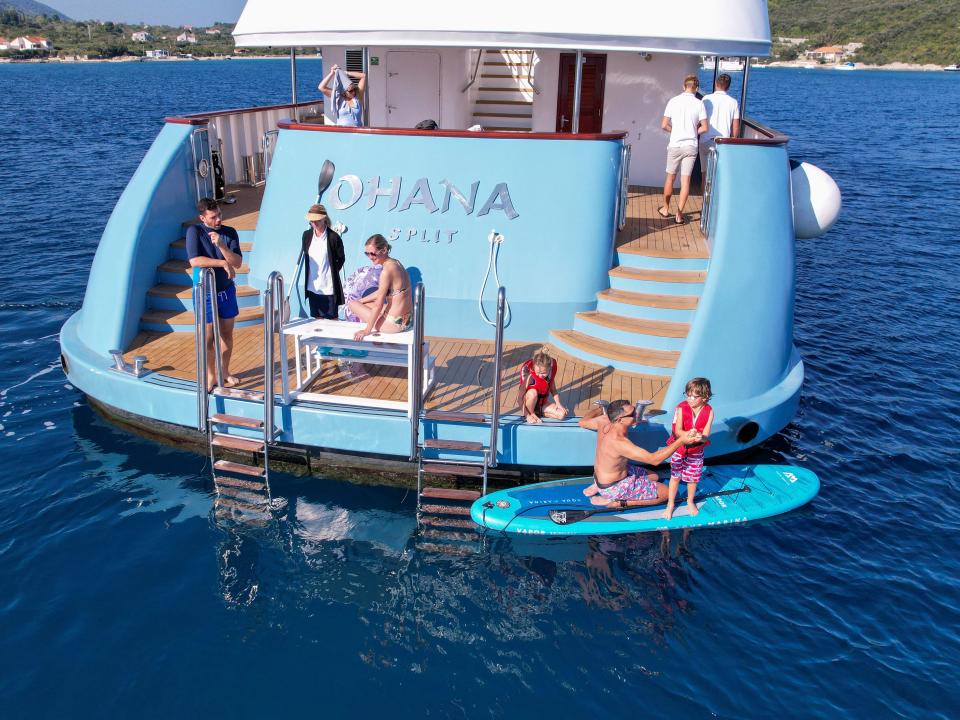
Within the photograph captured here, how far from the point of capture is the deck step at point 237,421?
7500mm

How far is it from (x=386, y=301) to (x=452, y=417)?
1.24 meters

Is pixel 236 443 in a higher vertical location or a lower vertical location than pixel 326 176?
lower

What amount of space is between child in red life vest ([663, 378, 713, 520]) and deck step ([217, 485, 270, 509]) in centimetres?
371

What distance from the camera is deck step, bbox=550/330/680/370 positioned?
27.4ft

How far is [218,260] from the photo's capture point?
7.64 metres

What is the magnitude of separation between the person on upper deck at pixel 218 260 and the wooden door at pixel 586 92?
568cm

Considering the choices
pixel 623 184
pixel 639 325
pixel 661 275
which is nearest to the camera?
pixel 639 325

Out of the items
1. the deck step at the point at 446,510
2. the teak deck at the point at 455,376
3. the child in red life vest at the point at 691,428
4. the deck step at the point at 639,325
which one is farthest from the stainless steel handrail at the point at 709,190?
the deck step at the point at 446,510

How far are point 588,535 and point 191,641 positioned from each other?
3.35 m

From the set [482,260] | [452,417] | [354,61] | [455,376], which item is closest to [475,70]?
[354,61]

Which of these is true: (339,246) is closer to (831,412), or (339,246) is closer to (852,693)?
(852,693)

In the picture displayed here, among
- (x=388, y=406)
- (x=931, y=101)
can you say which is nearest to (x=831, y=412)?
(x=388, y=406)

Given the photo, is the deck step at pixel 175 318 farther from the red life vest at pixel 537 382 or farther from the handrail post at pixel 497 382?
the red life vest at pixel 537 382

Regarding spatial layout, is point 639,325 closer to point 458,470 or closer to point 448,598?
point 458,470
